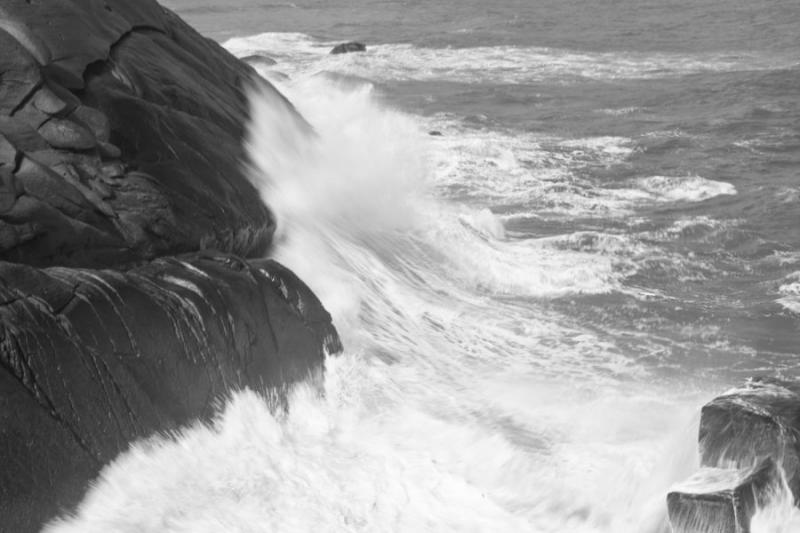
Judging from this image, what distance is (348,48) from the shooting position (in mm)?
39344

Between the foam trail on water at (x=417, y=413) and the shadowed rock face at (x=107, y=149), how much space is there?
46.0 inches

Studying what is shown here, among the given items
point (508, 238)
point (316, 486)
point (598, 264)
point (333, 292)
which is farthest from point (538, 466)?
point (508, 238)

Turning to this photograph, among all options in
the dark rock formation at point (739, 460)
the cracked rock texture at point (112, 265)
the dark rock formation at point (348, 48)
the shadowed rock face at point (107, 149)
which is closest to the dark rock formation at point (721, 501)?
the dark rock formation at point (739, 460)

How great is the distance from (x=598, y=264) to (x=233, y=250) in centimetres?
659

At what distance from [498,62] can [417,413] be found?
27859 millimetres

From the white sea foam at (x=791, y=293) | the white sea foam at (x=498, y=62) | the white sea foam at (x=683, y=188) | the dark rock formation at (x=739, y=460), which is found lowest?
the white sea foam at (x=791, y=293)

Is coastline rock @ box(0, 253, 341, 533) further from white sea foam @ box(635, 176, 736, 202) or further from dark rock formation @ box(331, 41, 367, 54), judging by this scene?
dark rock formation @ box(331, 41, 367, 54)

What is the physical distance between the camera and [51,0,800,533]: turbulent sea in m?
8.62

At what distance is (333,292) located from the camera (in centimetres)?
1172

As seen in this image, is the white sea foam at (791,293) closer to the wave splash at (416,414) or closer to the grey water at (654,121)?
the grey water at (654,121)

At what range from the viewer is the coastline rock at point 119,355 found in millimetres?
7125

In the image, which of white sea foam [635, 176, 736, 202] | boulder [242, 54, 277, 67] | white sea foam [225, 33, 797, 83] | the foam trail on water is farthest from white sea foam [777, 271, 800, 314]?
boulder [242, 54, 277, 67]

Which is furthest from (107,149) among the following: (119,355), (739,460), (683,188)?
(683,188)

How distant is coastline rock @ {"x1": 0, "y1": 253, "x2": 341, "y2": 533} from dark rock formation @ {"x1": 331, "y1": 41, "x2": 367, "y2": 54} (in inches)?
1153
